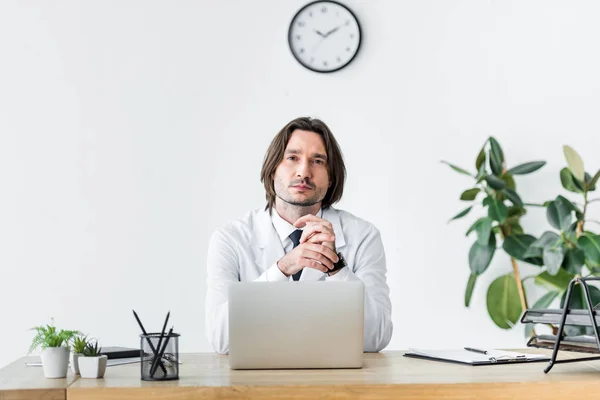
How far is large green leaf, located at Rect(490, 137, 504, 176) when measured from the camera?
3.74 metres

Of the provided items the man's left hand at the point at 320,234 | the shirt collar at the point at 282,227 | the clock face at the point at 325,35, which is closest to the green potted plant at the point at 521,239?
the clock face at the point at 325,35

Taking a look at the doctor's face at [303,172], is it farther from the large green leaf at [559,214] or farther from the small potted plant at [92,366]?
the large green leaf at [559,214]

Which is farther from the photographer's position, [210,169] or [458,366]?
[210,169]

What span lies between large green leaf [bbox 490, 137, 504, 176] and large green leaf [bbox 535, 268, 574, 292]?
0.53 metres

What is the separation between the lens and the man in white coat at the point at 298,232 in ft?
7.84

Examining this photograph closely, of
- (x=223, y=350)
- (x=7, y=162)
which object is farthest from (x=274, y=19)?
(x=223, y=350)

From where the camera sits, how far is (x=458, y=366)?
172cm

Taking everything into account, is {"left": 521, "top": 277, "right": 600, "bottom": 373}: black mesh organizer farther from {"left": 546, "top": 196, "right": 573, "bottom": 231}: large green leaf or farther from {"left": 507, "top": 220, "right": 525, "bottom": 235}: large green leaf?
{"left": 507, "top": 220, "right": 525, "bottom": 235}: large green leaf

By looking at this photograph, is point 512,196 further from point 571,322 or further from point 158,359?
point 158,359

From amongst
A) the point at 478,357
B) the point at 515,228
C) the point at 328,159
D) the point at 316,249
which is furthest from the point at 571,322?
the point at 515,228

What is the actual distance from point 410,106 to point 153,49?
131 cm

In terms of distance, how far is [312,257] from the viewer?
2.10 metres

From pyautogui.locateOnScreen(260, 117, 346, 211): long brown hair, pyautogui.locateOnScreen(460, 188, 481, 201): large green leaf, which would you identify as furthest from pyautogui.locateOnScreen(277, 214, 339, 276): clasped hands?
pyautogui.locateOnScreen(460, 188, 481, 201): large green leaf

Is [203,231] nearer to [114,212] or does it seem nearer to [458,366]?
[114,212]
